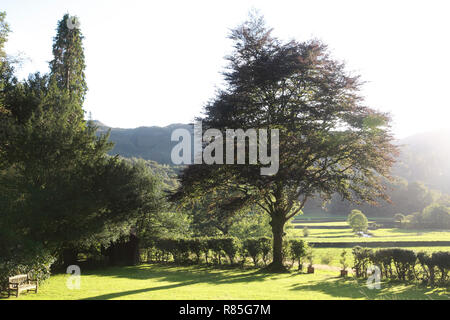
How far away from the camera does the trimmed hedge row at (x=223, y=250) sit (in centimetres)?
2191

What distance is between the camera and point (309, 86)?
64.4 feet

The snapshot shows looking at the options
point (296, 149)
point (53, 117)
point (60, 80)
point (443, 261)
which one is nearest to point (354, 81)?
point (296, 149)

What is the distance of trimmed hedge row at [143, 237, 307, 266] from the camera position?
21906 mm

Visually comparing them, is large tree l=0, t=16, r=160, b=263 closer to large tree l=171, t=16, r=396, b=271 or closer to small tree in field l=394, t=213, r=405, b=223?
large tree l=171, t=16, r=396, b=271

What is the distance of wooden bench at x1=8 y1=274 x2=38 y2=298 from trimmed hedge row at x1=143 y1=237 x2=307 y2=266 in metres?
12.4

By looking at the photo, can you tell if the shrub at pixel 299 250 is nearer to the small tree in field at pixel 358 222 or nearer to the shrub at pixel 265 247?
the shrub at pixel 265 247

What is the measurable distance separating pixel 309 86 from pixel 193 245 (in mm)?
13414

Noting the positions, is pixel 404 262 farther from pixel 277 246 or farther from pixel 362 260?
pixel 277 246

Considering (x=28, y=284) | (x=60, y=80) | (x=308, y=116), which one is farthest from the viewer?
(x=60, y=80)

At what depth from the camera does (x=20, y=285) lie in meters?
11.9

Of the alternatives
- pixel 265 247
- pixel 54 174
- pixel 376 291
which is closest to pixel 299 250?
pixel 265 247

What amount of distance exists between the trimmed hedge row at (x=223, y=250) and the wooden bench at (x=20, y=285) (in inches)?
489

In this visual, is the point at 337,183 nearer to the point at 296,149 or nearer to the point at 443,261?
the point at 296,149

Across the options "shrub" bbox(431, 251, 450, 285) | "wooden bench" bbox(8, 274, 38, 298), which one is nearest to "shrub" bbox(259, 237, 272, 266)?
"shrub" bbox(431, 251, 450, 285)
